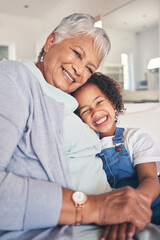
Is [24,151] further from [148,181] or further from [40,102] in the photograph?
[148,181]

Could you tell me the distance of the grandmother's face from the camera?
40.1 inches

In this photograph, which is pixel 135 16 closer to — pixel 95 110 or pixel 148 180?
pixel 95 110

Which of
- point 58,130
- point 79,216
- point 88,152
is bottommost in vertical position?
point 79,216

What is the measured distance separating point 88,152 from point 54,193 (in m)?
0.32

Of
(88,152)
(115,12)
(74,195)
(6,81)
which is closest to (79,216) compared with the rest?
(74,195)

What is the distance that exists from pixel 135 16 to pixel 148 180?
14.8 feet

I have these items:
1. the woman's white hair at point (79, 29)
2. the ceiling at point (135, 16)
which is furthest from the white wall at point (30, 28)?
the woman's white hair at point (79, 29)

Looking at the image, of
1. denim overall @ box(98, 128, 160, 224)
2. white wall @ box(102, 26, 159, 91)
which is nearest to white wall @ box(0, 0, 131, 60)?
white wall @ box(102, 26, 159, 91)

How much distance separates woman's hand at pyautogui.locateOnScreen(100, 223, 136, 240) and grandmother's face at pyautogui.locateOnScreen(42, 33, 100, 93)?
59cm

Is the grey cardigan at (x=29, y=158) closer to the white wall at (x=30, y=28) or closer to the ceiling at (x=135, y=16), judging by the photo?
the ceiling at (x=135, y=16)

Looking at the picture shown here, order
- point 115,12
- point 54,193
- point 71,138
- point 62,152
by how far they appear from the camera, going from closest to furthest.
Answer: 1. point 54,193
2. point 62,152
3. point 71,138
4. point 115,12

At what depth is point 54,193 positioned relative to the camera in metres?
0.67

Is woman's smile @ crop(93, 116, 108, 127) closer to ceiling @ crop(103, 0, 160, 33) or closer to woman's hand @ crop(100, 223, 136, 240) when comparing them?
woman's hand @ crop(100, 223, 136, 240)

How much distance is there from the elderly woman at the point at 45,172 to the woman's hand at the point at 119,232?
3 centimetres
